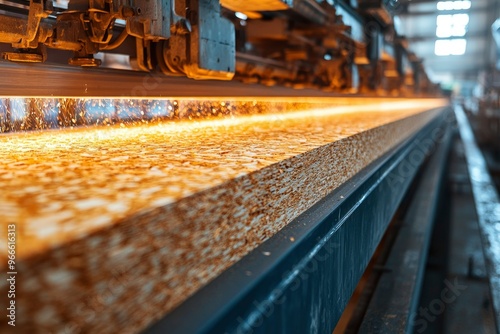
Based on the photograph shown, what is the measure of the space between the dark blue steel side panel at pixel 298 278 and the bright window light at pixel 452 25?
23.4 metres

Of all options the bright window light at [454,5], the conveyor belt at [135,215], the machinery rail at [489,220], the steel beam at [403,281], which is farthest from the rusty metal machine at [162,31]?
the bright window light at [454,5]

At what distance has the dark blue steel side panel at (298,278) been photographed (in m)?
0.48

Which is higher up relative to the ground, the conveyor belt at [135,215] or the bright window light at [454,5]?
the bright window light at [454,5]

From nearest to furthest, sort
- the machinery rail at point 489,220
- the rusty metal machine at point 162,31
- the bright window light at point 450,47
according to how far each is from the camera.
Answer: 1. the rusty metal machine at point 162,31
2. the machinery rail at point 489,220
3. the bright window light at point 450,47

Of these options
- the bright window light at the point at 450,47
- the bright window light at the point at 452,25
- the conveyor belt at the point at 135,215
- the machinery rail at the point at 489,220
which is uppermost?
the bright window light at the point at 452,25

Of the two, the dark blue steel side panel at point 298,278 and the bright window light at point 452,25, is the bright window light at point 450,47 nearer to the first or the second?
the bright window light at point 452,25

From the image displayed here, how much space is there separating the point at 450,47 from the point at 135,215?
25323 mm

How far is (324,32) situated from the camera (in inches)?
126

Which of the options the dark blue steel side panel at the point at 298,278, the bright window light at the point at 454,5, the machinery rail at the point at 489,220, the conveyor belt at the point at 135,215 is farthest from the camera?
the bright window light at the point at 454,5

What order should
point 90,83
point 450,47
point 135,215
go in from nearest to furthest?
point 135,215, point 90,83, point 450,47

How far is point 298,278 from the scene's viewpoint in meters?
0.66

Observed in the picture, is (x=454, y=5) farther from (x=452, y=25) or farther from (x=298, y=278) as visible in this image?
(x=298, y=278)


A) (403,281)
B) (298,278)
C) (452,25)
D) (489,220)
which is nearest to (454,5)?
(452,25)

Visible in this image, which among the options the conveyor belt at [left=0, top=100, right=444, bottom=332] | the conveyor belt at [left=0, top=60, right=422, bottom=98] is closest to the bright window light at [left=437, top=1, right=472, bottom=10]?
the conveyor belt at [left=0, top=60, right=422, bottom=98]
